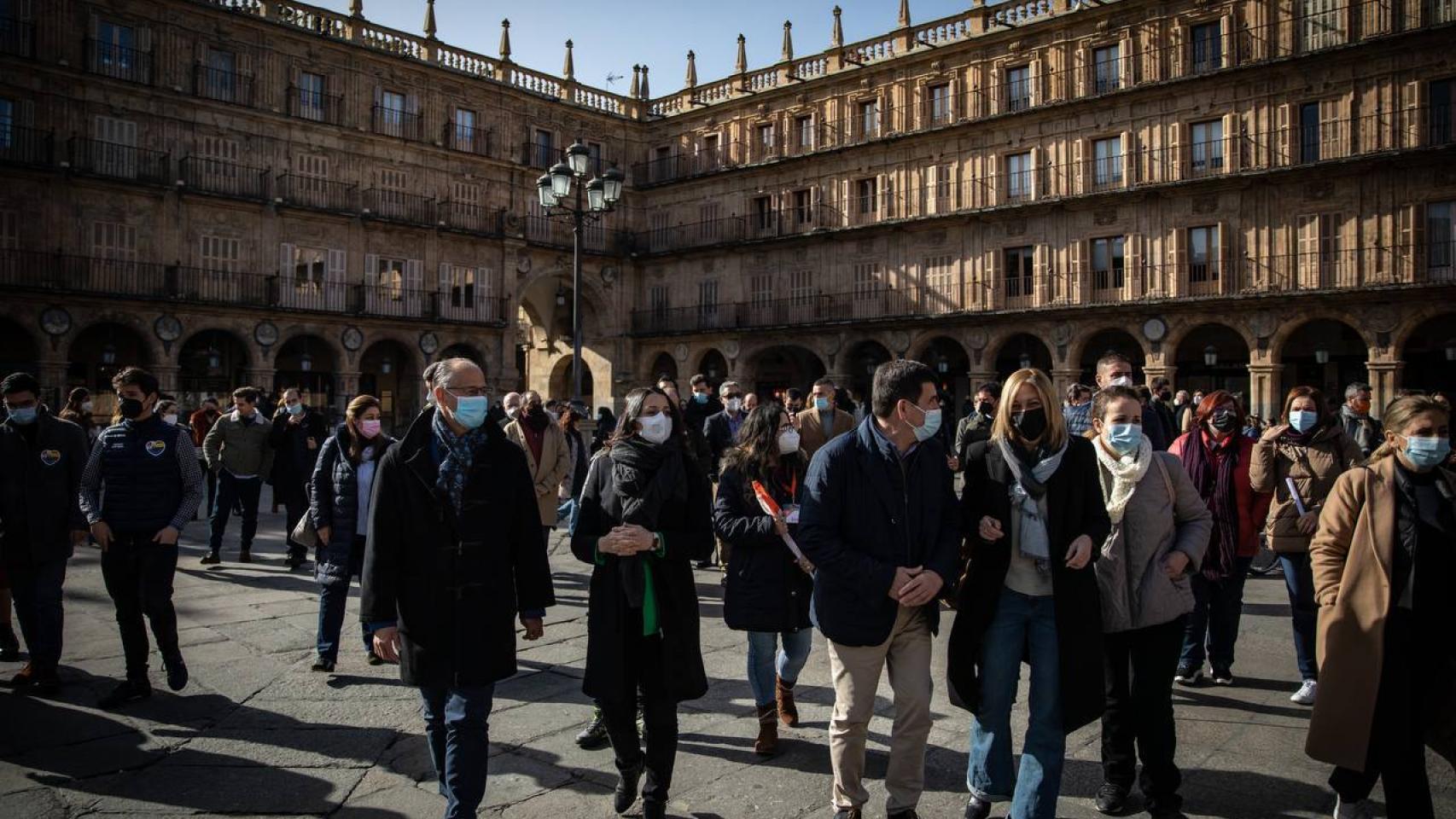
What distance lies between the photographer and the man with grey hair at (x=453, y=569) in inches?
136

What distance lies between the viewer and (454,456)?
3.64 m

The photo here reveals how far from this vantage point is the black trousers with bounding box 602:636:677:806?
12.3 feet

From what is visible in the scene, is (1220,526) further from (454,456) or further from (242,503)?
(242,503)

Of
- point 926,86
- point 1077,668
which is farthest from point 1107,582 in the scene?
point 926,86

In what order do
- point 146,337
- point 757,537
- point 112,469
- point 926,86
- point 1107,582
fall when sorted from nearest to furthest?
point 1107,582 < point 757,537 < point 112,469 < point 146,337 < point 926,86

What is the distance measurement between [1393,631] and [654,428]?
298 centimetres

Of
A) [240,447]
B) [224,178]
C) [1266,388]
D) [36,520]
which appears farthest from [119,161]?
[1266,388]

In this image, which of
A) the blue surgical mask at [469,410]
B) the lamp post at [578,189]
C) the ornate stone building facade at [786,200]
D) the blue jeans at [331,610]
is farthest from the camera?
the ornate stone building facade at [786,200]

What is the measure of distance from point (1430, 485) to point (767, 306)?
27746 millimetres

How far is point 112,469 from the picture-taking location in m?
5.29

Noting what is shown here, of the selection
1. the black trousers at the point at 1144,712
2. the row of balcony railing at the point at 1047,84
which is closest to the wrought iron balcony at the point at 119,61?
the row of balcony railing at the point at 1047,84

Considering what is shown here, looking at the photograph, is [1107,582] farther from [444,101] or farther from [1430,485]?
[444,101]

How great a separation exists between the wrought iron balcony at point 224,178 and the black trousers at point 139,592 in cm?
2324

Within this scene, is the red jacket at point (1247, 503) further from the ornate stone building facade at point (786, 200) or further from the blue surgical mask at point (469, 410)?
the ornate stone building facade at point (786, 200)
